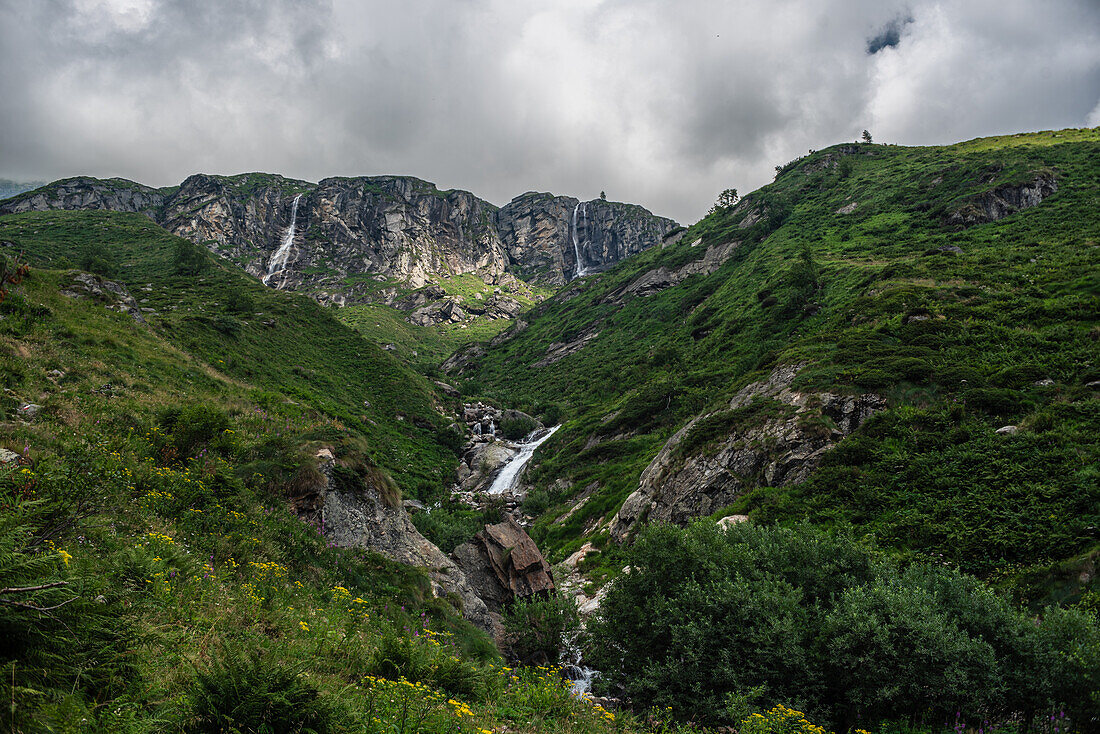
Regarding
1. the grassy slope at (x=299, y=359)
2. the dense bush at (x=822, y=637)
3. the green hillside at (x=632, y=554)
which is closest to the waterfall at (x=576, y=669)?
the green hillside at (x=632, y=554)

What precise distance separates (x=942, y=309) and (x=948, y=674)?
99.9 feet

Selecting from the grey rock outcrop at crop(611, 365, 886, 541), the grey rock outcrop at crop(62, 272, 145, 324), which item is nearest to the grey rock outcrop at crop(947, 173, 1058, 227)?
the grey rock outcrop at crop(611, 365, 886, 541)

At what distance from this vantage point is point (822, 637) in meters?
11.9

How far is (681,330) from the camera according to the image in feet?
271

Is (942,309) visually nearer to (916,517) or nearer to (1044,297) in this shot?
(1044,297)

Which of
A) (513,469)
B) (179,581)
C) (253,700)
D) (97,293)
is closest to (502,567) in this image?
(179,581)

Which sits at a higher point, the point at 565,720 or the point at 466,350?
the point at 466,350

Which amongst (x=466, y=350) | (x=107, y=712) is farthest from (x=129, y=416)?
(x=466, y=350)

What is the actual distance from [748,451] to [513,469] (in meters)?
39.1

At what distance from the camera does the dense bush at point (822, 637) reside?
32.5ft

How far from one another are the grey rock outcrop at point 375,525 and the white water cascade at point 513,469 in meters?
37.7

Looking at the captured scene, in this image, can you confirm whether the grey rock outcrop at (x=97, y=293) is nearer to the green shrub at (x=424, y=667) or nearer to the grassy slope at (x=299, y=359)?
the grassy slope at (x=299, y=359)

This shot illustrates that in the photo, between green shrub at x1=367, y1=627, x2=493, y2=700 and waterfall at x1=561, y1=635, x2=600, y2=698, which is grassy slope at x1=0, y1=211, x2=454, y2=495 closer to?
green shrub at x1=367, y1=627, x2=493, y2=700

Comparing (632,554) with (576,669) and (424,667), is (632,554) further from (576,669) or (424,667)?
(424,667)
